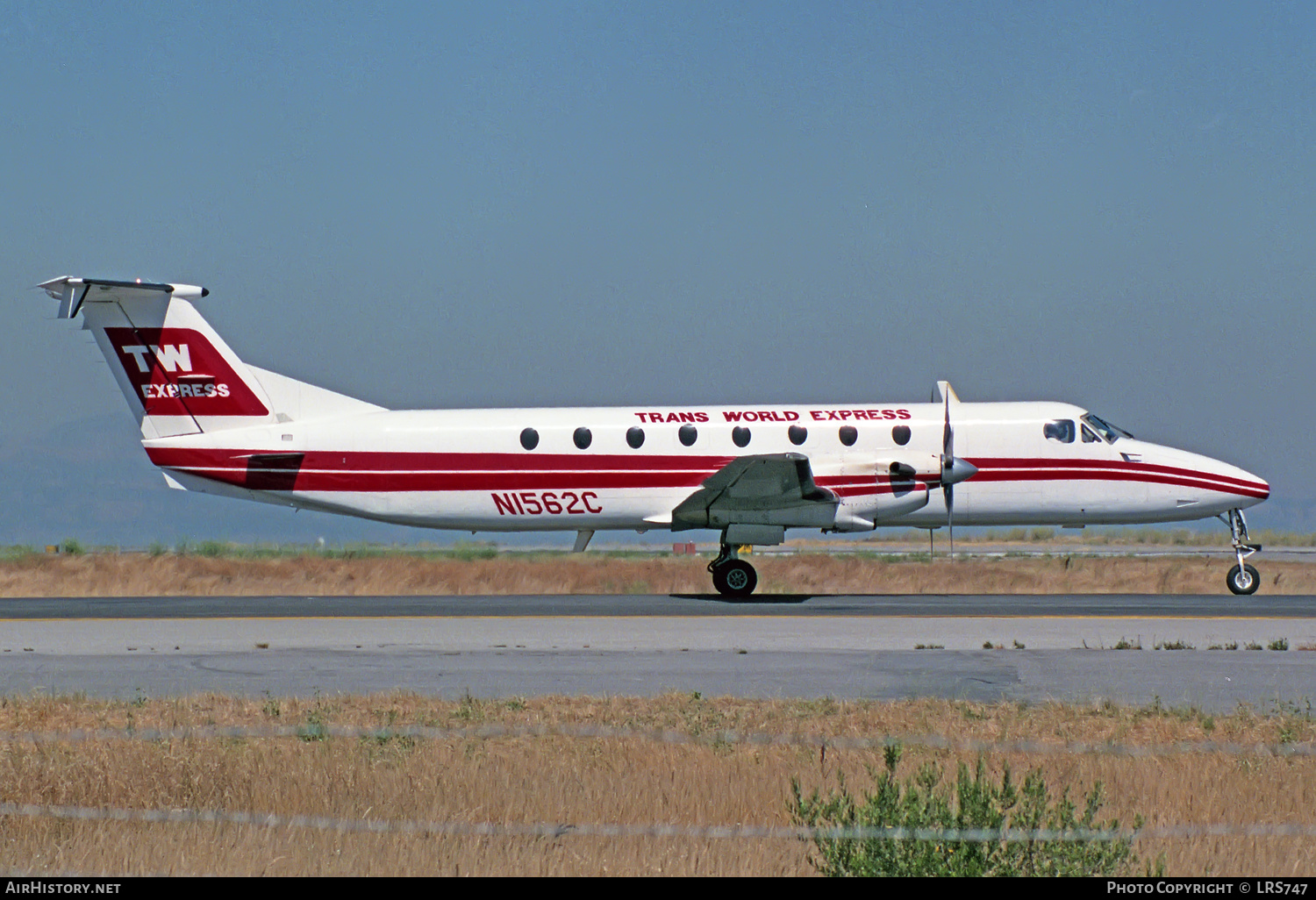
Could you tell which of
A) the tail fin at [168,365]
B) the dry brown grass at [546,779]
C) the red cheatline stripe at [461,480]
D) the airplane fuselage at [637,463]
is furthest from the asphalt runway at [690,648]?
the tail fin at [168,365]

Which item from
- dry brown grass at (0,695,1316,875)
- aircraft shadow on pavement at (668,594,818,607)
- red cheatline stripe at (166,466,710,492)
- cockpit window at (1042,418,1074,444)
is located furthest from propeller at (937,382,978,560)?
dry brown grass at (0,695,1316,875)

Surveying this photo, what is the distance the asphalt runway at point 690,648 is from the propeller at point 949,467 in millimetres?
2254

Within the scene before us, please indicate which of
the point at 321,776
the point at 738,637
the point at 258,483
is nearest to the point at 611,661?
the point at 738,637

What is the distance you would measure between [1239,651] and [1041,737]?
6.84 metres

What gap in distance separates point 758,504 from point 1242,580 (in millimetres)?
10016

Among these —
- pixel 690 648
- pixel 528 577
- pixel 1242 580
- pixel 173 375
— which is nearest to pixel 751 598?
pixel 528 577

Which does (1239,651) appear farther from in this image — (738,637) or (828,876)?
(828,876)

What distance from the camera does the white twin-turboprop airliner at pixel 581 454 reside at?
85.5 feet

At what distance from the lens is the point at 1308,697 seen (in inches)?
517

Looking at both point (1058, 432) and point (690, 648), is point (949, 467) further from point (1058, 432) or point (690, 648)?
point (690, 648)

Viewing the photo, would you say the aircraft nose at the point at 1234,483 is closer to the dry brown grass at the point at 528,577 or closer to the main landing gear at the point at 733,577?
the dry brown grass at the point at 528,577

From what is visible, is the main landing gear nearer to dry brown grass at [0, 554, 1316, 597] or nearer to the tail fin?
dry brown grass at [0, 554, 1316, 597]

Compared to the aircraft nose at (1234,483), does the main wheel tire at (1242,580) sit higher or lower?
lower
